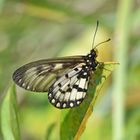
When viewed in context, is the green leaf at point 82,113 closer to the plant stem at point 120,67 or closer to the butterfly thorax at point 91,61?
the butterfly thorax at point 91,61

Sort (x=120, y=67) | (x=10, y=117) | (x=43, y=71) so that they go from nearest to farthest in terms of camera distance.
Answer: (x=10, y=117) < (x=43, y=71) < (x=120, y=67)

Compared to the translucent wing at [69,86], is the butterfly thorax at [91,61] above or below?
above

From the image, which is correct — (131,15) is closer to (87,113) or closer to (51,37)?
(51,37)

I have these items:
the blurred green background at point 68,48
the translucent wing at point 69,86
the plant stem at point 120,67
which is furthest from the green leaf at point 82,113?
the blurred green background at point 68,48

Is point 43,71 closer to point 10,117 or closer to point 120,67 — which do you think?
point 10,117

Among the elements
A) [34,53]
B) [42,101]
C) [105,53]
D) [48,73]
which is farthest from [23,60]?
[48,73]

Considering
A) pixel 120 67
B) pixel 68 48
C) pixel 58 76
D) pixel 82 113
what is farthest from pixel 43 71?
pixel 68 48
